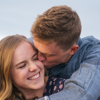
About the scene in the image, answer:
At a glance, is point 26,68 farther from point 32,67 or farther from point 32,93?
Answer: point 32,93

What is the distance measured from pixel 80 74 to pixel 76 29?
624 millimetres

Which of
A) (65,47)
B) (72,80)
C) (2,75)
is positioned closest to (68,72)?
(65,47)

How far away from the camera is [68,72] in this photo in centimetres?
248

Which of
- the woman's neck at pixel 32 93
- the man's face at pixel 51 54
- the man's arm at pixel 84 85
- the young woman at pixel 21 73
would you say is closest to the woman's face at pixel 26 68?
the young woman at pixel 21 73

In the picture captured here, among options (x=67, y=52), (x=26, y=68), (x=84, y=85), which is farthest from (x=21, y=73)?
(x=84, y=85)

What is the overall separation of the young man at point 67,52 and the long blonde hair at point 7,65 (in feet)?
1.08

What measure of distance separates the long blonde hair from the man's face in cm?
32

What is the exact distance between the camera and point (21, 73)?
2.15m

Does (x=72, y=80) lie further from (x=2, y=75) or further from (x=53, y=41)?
(x=2, y=75)

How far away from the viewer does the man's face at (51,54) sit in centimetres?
214

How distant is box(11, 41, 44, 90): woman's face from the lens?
2.16m

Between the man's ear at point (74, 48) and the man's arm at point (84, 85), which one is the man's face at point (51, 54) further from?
the man's arm at point (84, 85)

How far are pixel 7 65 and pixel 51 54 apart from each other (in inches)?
23.0

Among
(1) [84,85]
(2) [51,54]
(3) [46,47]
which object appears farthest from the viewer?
(2) [51,54]
